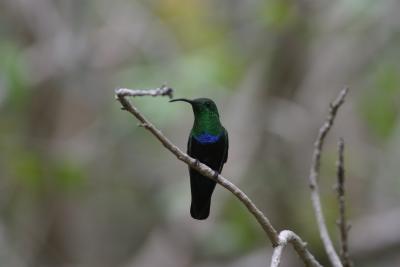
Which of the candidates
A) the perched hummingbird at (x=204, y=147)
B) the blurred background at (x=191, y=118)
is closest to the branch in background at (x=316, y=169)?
the perched hummingbird at (x=204, y=147)

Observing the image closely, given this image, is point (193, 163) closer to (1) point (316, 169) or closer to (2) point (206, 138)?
(2) point (206, 138)

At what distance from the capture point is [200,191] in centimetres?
181

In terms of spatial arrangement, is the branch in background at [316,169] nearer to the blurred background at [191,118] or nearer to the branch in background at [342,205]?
the branch in background at [342,205]

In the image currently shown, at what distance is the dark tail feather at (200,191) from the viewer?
1.78 m

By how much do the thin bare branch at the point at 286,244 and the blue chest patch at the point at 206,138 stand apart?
10.3 inches

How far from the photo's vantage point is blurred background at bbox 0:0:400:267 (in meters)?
5.68

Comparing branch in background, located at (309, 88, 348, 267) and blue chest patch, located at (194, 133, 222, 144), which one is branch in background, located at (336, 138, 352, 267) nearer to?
branch in background, located at (309, 88, 348, 267)

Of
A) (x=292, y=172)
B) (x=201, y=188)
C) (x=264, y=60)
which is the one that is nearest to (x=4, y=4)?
(x=264, y=60)

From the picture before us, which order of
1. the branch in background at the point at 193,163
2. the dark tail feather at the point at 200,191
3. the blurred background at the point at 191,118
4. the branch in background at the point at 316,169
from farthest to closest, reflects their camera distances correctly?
the blurred background at the point at 191,118 → the branch in background at the point at 316,169 → the dark tail feather at the point at 200,191 → the branch in background at the point at 193,163

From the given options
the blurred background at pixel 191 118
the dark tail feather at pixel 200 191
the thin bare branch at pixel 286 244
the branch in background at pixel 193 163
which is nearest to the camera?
the branch in background at pixel 193 163

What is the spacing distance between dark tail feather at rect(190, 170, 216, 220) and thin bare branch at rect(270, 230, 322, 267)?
0.58ft

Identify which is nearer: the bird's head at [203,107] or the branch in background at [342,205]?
the bird's head at [203,107]

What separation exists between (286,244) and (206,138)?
0.98 ft

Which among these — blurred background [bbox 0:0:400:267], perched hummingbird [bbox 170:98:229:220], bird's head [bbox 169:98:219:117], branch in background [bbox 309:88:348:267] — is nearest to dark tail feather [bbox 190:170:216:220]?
perched hummingbird [bbox 170:98:229:220]
